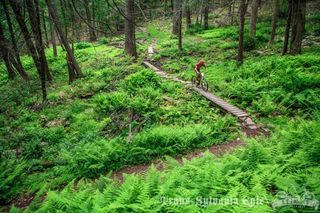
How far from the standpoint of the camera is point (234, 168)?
5.43 m

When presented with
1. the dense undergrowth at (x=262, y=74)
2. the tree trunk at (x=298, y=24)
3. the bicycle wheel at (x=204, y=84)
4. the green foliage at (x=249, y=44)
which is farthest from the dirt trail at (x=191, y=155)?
the green foliage at (x=249, y=44)

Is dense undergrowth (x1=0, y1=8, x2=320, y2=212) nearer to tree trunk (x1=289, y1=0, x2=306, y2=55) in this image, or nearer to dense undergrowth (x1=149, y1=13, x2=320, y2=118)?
dense undergrowth (x1=149, y1=13, x2=320, y2=118)

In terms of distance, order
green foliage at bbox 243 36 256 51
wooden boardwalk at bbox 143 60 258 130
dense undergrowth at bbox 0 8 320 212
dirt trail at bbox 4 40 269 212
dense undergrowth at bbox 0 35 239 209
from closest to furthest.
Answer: dense undergrowth at bbox 0 8 320 212 < dirt trail at bbox 4 40 269 212 < dense undergrowth at bbox 0 35 239 209 < wooden boardwalk at bbox 143 60 258 130 < green foliage at bbox 243 36 256 51

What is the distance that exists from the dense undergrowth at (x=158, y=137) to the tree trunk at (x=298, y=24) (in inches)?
88.4

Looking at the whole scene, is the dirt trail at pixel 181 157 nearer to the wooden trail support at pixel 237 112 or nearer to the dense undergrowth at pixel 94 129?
the dense undergrowth at pixel 94 129

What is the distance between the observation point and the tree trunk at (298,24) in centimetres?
1464

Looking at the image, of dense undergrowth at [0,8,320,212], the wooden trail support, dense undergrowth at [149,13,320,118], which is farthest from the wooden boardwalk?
dense undergrowth at [149,13,320,118]

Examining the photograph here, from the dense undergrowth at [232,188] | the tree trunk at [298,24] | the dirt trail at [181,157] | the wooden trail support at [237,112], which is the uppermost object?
the tree trunk at [298,24]

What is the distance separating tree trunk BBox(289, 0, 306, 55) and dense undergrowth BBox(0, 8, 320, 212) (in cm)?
225

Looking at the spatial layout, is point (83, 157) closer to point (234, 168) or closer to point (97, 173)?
point (97, 173)

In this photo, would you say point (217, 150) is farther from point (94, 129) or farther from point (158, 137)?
point (94, 129)

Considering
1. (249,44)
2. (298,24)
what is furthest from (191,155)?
(249,44)

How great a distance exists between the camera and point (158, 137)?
31.2ft

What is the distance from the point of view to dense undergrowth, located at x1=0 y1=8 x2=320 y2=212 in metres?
4.41
